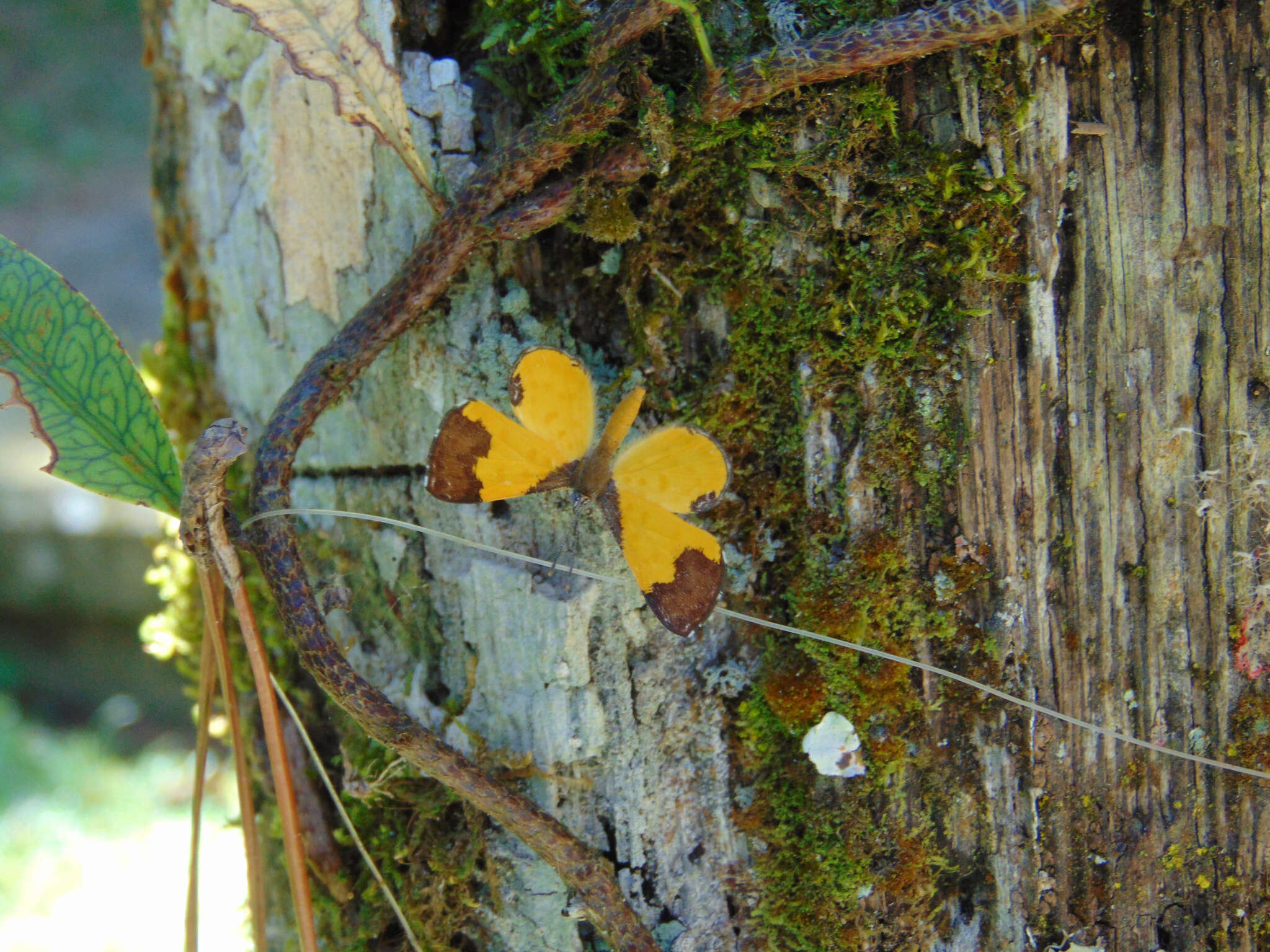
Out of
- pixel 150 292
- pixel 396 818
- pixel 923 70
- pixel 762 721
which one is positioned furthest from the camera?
pixel 150 292

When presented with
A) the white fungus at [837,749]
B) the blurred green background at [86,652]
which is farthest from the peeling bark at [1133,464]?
the blurred green background at [86,652]

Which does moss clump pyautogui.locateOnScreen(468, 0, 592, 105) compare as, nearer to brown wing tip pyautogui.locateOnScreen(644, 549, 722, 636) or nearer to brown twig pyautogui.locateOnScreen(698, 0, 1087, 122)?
brown twig pyautogui.locateOnScreen(698, 0, 1087, 122)

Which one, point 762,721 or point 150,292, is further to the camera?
point 150,292

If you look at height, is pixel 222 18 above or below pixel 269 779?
above

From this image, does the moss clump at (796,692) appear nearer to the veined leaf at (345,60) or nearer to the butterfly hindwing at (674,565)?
the butterfly hindwing at (674,565)

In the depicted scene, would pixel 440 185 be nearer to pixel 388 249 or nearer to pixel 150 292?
pixel 388 249

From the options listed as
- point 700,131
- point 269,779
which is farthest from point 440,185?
point 269,779
